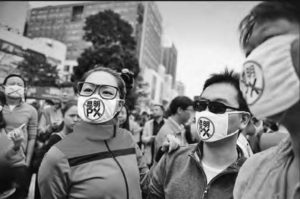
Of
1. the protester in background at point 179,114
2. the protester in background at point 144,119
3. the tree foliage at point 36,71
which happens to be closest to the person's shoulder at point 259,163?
the protester in background at point 179,114

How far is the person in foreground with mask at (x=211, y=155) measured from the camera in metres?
1.75

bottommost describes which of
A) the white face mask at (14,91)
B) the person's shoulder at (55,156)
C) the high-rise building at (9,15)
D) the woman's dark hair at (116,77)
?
the person's shoulder at (55,156)

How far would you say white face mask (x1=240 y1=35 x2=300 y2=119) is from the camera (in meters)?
0.83

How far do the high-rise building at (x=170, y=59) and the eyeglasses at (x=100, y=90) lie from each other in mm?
126821

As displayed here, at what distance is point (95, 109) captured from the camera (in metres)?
2.14

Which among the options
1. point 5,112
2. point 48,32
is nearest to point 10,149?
point 5,112

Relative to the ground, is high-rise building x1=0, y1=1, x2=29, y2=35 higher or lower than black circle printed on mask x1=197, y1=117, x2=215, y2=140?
higher

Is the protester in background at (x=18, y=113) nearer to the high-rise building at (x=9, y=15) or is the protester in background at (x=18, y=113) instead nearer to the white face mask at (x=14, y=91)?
the white face mask at (x=14, y=91)

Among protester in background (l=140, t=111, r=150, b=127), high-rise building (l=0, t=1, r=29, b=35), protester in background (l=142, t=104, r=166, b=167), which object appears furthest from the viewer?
protester in background (l=140, t=111, r=150, b=127)

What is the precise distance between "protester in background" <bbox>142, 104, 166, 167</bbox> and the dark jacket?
2.92 metres

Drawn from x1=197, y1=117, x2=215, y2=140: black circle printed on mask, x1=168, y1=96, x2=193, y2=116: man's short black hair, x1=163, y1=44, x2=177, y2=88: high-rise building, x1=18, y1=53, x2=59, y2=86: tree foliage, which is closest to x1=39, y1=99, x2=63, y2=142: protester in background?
x1=168, y1=96, x2=193, y2=116: man's short black hair

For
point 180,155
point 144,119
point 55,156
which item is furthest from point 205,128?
point 144,119

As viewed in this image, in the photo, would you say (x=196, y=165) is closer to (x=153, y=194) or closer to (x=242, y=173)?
(x=153, y=194)

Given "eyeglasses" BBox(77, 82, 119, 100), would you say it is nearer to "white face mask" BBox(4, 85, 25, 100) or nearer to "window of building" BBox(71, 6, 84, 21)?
"white face mask" BBox(4, 85, 25, 100)
